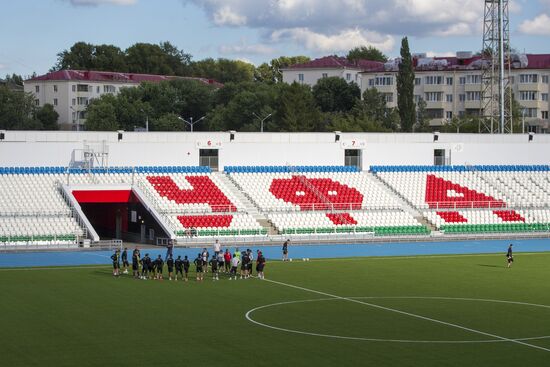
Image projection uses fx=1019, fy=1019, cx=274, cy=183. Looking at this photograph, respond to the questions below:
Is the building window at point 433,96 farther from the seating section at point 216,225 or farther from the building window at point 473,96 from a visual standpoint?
the seating section at point 216,225

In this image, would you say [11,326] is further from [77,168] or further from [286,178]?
[286,178]

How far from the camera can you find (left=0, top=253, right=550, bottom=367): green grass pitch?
32.2 meters

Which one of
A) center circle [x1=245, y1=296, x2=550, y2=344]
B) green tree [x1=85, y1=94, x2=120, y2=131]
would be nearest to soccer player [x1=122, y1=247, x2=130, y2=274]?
center circle [x1=245, y1=296, x2=550, y2=344]

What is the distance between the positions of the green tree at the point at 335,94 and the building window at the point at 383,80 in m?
3.27

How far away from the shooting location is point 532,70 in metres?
153

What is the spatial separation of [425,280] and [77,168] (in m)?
35.5

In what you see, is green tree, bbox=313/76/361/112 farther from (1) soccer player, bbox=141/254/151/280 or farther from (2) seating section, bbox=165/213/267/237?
(1) soccer player, bbox=141/254/151/280

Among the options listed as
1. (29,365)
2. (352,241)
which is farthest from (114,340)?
(352,241)

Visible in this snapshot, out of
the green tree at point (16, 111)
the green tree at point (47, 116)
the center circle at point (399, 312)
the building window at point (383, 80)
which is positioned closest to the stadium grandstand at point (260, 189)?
the center circle at point (399, 312)

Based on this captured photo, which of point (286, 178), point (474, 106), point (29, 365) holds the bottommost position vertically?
point (29, 365)

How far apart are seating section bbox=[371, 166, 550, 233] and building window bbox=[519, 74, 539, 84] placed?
6227 cm

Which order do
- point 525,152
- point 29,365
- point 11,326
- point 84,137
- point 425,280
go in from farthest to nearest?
point 525,152
point 84,137
point 425,280
point 11,326
point 29,365

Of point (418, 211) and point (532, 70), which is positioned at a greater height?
point (532, 70)

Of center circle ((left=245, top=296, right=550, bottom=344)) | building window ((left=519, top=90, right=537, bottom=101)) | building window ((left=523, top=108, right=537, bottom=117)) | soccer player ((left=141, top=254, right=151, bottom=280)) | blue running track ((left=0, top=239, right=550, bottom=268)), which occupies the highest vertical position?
building window ((left=519, top=90, right=537, bottom=101))
